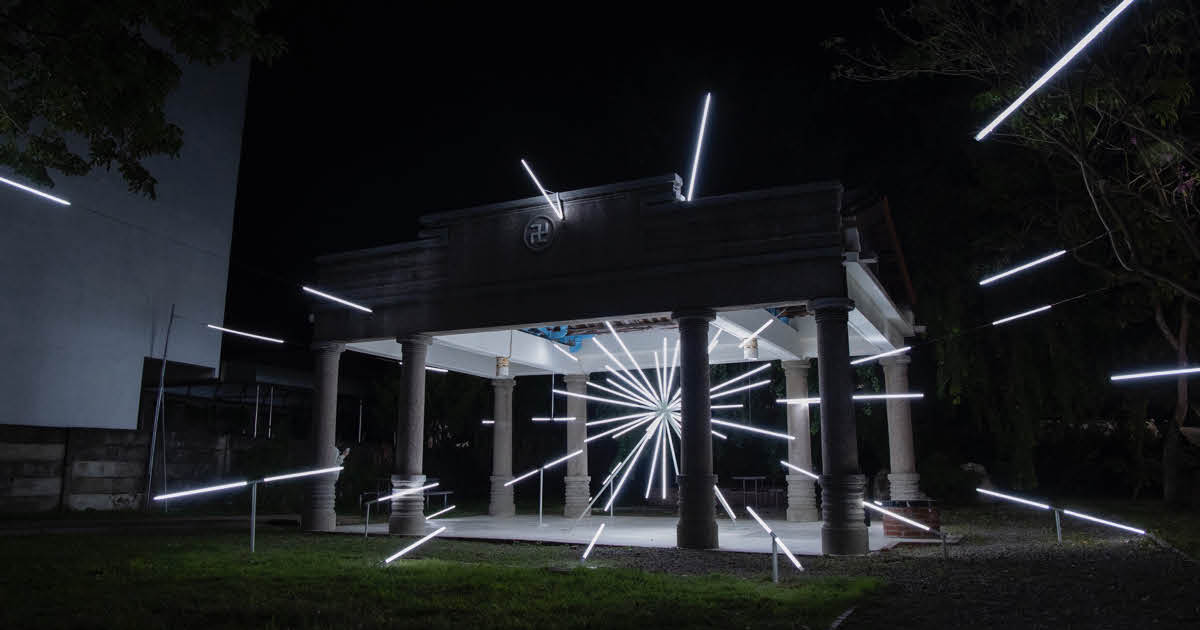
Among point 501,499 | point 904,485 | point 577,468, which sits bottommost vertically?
point 501,499

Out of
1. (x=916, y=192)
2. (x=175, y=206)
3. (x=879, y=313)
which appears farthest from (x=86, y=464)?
(x=916, y=192)

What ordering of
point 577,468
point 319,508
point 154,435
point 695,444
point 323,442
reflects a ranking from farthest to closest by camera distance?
point 577,468, point 154,435, point 323,442, point 319,508, point 695,444

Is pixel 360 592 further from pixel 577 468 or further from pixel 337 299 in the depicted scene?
pixel 577 468

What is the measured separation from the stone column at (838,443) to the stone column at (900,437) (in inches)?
233

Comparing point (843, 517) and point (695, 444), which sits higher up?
point (695, 444)

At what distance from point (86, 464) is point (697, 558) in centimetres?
1394

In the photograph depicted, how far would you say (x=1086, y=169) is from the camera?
1038 centimetres

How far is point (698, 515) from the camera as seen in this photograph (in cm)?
1293

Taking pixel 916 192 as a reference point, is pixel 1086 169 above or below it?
below

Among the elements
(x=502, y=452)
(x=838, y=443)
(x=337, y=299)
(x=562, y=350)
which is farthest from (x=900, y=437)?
(x=337, y=299)

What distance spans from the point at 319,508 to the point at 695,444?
27.3 feet

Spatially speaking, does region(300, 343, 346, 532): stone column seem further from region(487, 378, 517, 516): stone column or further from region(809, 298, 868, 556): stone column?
region(809, 298, 868, 556): stone column

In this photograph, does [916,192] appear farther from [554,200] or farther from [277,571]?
[277,571]

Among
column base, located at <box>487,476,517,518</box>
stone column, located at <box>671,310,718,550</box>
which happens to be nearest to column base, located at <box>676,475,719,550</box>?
stone column, located at <box>671,310,718,550</box>
